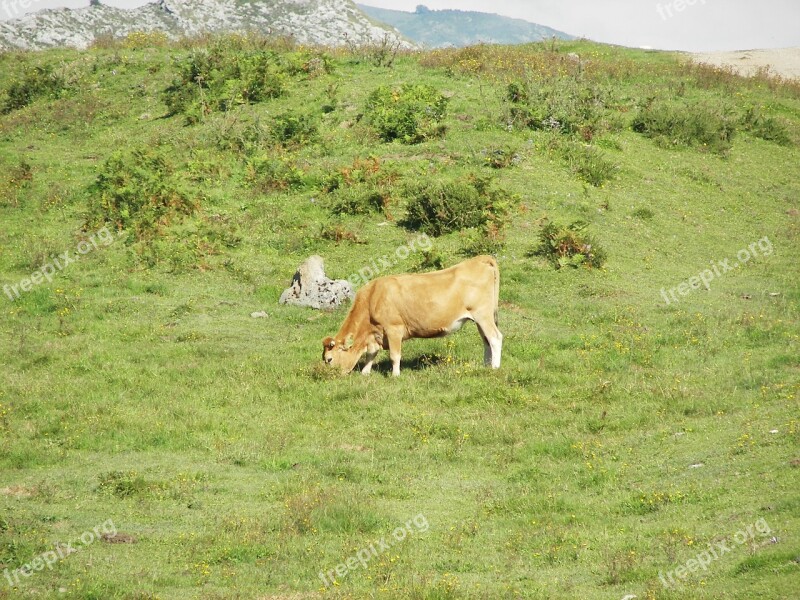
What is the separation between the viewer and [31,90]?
125 ft

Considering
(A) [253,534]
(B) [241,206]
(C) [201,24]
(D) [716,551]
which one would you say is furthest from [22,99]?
(C) [201,24]

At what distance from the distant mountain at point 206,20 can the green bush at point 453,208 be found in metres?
51.3

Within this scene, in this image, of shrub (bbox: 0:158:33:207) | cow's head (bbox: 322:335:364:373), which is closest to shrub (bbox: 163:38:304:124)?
shrub (bbox: 0:158:33:207)

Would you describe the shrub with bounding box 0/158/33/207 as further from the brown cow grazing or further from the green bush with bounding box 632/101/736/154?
the green bush with bounding box 632/101/736/154

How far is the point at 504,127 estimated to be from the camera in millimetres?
31156

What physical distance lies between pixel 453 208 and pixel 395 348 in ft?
27.4

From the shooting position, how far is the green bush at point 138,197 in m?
26.1

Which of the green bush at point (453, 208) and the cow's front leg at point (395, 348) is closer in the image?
the cow's front leg at point (395, 348)

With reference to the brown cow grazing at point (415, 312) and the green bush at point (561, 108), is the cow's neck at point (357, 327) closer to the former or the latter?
the brown cow grazing at point (415, 312)

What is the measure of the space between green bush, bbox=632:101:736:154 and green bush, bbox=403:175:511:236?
1000 centimetres

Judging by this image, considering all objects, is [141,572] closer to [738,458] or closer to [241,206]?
[738,458]

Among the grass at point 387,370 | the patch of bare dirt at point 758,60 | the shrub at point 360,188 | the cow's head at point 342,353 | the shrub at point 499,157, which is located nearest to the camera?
the grass at point 387,370

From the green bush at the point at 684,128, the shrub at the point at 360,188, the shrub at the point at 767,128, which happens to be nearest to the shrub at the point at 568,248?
the shrub at the point at 360,188

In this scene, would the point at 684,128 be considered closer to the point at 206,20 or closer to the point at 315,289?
the point at 315,289
